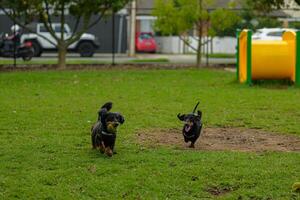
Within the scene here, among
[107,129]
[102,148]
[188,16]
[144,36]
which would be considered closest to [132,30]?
[144,36]

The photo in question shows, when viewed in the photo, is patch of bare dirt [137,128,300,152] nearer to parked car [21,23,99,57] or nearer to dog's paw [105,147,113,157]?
dog's paw [105,147,113,157]

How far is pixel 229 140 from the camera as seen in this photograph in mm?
8570

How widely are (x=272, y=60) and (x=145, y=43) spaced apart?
24406 millimetres

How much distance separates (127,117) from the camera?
10453 mm

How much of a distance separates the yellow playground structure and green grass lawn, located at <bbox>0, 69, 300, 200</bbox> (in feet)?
2.10

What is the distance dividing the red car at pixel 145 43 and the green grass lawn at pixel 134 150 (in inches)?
963

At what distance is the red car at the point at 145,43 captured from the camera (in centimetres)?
4034

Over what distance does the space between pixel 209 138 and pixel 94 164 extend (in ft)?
7.46

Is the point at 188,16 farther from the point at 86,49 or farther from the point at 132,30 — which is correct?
the point at 132,30

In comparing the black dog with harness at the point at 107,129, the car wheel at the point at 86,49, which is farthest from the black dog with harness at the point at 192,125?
the car wheel at the point at 86,49

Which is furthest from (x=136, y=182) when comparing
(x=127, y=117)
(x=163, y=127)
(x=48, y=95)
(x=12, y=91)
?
(x=12, y=91)

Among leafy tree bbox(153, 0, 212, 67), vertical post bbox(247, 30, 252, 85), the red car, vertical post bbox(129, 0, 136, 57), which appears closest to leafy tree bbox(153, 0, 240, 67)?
leafy tree bbox(153, 0, 212, 67)

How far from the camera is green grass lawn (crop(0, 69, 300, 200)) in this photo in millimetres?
5988

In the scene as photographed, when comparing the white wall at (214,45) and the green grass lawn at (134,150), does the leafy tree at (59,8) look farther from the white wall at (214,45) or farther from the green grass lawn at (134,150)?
the white wall at (214,45)
